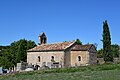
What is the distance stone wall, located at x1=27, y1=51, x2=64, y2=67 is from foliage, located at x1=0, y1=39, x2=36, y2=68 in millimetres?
12708

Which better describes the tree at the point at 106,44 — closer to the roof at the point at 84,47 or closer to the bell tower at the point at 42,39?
the roof at the point at 84,47

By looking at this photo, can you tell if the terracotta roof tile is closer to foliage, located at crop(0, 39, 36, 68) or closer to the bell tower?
the bell tower

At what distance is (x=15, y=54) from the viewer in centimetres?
9619

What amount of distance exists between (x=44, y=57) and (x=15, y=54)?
961 inches

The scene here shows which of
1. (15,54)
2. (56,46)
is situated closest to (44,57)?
(56,46)

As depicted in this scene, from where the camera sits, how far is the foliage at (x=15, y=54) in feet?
298

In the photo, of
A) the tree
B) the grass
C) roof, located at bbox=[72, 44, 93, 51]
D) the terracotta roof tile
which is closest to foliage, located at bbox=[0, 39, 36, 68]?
the terracotta roof tile

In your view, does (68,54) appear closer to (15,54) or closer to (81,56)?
(81,56)

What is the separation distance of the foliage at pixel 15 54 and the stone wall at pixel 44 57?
500 inches

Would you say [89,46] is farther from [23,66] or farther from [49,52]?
[23,66]

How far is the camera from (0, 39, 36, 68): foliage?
298ft

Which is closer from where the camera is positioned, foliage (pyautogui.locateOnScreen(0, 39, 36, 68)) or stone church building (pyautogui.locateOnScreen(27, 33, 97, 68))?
stone church building (pyautogui.locateOnScreen(27, 33, 97, 68))

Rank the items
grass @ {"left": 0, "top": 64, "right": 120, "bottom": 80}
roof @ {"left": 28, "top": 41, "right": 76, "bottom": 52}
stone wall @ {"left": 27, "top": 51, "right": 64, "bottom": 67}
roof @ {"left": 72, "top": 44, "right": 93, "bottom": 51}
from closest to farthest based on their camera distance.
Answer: grass @ {"left": 0, "top": 64, "right": 120, "bottom": 80}
roof @ {"left": 72, "top": 44, "right": 93, "bottom": 51}
stone wall @ {"left": 27, "top": 51, "right": 64, "bottom": 67}
roof @ {"left": 28, "top": 41, "right": 76, "bottom": 52}

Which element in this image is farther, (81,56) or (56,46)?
(56,46)
